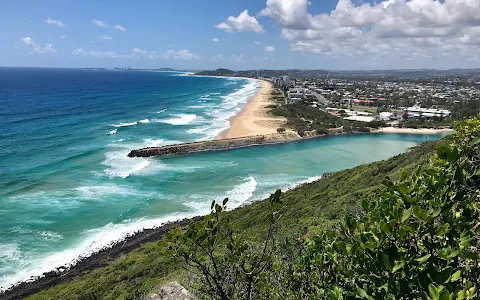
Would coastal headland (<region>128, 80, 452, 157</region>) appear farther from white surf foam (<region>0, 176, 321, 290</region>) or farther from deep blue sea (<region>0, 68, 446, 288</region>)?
Answer: white surf foam (<region>0, 176, 321, 290</region>)

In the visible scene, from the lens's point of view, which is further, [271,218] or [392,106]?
[392,106]

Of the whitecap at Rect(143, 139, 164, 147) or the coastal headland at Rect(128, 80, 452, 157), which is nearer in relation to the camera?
the coastal headland at Rect(128, 80, 452, 157)

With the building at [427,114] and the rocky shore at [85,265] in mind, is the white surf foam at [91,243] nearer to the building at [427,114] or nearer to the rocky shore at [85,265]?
the rocky shore at [85,265]

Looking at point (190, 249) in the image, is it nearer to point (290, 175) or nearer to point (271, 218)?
point (271, 218)

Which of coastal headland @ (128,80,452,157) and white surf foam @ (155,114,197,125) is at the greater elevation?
white surf foam @ (155,114,197,125)

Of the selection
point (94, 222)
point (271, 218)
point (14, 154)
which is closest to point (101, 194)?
point (94, 222)

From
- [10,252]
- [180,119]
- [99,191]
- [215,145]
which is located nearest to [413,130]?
[215,145]

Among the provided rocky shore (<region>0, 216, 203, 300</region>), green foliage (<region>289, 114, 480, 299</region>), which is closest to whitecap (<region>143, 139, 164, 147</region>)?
rocky shore (<region>0, 216, 203, 300</region>)
